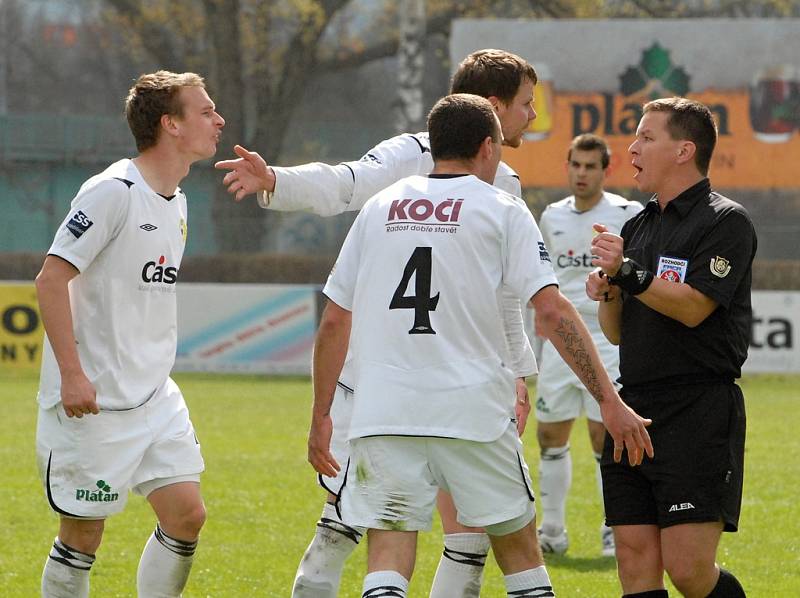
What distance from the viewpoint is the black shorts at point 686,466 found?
16.0ft

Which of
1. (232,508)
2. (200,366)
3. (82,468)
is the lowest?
(200,366)

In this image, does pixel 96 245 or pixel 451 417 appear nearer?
pixel 451 417

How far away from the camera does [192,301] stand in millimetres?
19203

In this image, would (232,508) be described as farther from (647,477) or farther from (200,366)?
(200,366)

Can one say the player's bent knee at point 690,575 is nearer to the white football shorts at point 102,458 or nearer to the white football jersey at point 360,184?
the white football jersey at point 360,184

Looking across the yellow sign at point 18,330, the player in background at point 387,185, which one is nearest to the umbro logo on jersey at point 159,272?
the player in background at point 387,185

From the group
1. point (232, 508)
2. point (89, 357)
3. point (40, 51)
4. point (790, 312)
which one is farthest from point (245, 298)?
point (40, 51)

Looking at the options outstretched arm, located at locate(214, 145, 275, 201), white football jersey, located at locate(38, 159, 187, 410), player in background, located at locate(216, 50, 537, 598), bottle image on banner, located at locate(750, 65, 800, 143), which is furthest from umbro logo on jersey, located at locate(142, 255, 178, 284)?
bottle image on banner, located at locate(750, 65, 800, 143)

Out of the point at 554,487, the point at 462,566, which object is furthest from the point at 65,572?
the point at 554,487

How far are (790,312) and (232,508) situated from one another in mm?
10716

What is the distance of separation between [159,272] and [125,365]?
0.39 m

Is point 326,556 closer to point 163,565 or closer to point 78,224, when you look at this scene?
point 163,565

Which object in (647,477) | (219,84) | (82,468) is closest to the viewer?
(647,477)

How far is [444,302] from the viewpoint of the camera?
14.6 ft
